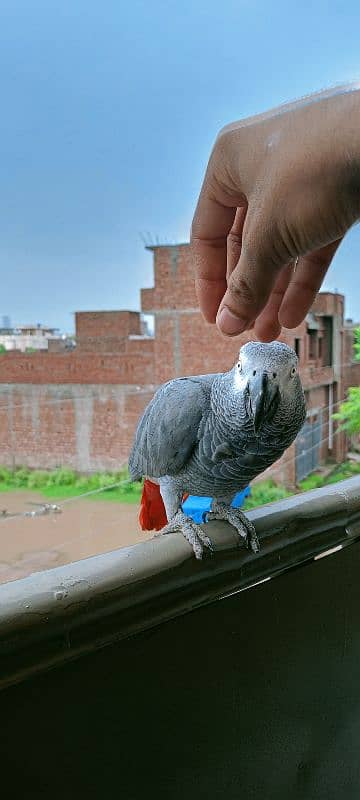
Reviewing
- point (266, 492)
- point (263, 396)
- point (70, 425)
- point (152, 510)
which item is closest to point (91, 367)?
point (70, 425)

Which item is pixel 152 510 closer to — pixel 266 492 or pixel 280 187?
pixel 280 187

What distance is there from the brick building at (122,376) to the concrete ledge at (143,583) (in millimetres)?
3616

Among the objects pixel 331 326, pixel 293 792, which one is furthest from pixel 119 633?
pixel 331 326

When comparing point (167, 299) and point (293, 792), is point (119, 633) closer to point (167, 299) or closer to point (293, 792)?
point (293, 792)

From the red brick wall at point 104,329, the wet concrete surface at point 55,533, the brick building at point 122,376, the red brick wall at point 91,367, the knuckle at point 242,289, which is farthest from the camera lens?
the red brick wall at point 104,329

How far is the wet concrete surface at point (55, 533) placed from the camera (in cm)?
395

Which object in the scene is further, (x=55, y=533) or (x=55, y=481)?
(x=55, y=481)

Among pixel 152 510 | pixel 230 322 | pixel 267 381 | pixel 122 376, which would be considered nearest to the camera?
pixel 230 322

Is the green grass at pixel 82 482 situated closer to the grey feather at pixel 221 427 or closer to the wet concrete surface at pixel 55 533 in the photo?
the wet concrete surface at pixel 55 533

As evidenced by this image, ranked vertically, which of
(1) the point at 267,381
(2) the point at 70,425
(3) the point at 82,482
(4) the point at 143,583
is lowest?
Answer: (3) the point at 82,482

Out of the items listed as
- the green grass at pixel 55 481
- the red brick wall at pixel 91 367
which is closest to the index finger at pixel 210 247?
the green grass at pixel 55 481

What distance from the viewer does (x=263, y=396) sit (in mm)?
614

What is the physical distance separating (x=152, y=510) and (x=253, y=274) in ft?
1.95

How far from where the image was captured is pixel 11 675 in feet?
1.02
